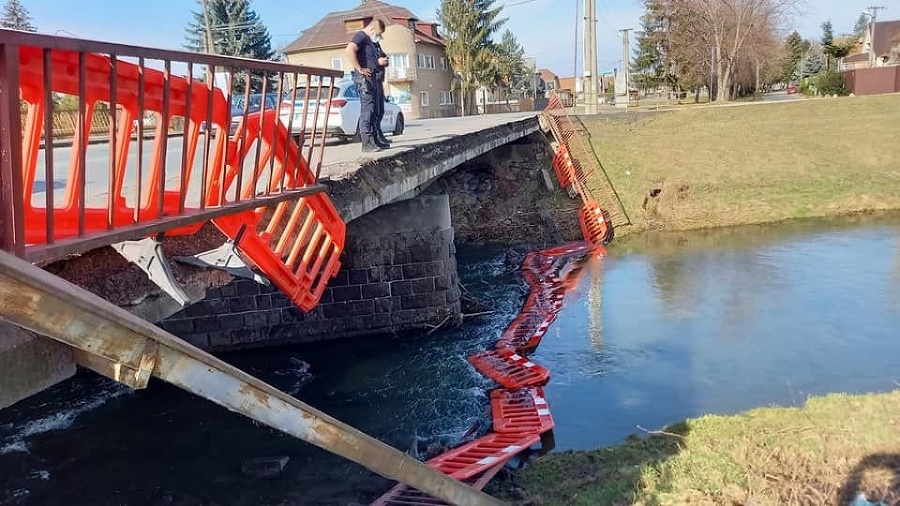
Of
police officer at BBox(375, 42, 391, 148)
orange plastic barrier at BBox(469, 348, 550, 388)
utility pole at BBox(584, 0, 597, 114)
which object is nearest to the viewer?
police officer at BBox(375, 42, 391, 148)

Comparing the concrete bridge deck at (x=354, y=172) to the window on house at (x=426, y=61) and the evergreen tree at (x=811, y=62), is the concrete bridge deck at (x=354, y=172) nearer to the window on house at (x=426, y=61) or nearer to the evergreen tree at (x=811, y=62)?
the window on house at (x=426, y=61)

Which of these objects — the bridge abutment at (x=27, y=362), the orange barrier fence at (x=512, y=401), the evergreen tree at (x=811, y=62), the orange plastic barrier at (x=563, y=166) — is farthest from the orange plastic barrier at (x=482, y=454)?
the evergreen tree at (x=811, y=62)

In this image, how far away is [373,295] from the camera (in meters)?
12.9

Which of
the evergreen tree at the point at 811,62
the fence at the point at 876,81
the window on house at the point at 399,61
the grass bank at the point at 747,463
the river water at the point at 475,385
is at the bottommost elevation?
the river water at the point at 475,385

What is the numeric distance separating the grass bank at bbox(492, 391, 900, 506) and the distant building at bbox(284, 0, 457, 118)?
1612 inches

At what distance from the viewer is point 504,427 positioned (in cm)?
824

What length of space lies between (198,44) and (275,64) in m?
49.7

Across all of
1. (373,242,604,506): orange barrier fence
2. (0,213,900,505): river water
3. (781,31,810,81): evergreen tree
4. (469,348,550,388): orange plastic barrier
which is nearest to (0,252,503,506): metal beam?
(373,242,604,506): orange barrier fence

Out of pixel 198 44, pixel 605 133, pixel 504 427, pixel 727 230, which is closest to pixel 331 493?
pixel 504 427

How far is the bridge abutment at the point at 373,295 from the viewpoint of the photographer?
1270 cm

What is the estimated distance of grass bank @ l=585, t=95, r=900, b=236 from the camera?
69.3 feet

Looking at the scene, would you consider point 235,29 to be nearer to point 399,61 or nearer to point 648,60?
point 399,61

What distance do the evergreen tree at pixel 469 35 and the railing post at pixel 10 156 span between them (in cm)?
4930

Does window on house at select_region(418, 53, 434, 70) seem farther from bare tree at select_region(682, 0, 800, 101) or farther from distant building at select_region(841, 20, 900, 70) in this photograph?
distant building at select_region(841, 20, 900, 70)
